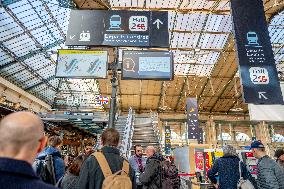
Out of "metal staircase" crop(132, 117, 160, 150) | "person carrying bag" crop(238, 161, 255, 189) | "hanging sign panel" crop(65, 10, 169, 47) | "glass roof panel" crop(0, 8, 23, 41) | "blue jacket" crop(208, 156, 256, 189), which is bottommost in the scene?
"person carrying bag" crop(238, 161, 255, 189)

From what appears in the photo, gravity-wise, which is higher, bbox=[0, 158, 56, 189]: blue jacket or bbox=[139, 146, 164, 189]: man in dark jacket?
bbox=[0, 158, 56, 189]: blue jacket

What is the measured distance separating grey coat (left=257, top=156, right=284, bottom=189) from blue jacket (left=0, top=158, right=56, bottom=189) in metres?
3.66

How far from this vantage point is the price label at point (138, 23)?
703cm

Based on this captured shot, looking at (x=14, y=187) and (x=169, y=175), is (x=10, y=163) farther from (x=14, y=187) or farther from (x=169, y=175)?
(x=169, y=175)

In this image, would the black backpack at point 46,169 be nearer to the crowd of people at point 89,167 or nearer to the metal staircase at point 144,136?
the crowd of people at point 89,167

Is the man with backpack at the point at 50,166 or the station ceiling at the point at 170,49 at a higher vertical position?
the station ceiling at the point at 170,49

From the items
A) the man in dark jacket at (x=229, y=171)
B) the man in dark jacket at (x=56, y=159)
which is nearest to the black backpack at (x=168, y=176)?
the man in dark jacket at (x=229, y=171)

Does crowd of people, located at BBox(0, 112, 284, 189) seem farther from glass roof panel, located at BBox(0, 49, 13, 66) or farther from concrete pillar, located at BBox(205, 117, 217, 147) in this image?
concrete pillar, located at BBox(205, 117, 217, 147)

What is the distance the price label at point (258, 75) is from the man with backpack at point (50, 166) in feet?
14.5

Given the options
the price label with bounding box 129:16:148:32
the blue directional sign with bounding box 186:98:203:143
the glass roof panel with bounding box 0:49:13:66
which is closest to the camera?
the price label with bounding box 129:16:148:32

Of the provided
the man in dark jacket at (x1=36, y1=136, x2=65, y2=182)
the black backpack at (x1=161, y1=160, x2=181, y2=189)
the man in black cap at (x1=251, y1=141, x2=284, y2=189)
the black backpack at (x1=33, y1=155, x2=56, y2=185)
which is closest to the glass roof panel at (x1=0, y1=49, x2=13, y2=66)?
the man in dark jacket at (x1=36, y1=136, x2=65, y2=182)

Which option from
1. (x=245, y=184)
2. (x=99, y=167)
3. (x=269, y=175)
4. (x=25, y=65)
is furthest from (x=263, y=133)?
(x=99, y=167)

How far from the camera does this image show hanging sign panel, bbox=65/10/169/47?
6883 mm

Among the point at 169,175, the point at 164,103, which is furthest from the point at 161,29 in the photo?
the point at 164,103
